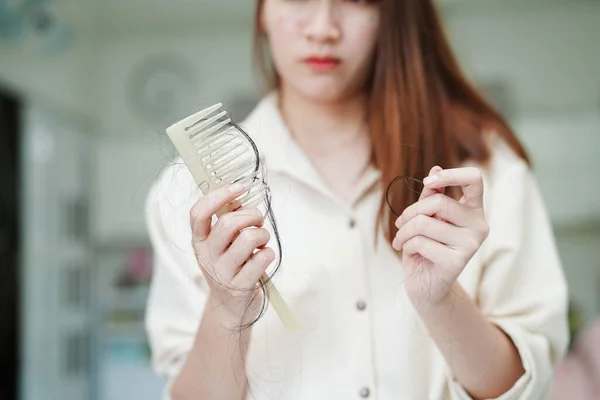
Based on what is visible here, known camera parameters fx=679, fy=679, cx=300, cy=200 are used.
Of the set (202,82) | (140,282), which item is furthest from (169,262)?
(202,82)

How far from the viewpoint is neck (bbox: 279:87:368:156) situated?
496 millimetres

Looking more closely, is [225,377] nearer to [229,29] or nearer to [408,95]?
[408,95]

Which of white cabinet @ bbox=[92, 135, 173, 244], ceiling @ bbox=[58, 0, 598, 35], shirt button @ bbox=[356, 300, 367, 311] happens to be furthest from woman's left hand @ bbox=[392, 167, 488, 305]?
white cabinet @ bbox=[92, 135, 173, 244]

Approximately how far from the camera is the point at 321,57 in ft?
1.46

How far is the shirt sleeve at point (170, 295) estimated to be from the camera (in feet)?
1.67

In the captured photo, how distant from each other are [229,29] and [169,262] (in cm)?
221

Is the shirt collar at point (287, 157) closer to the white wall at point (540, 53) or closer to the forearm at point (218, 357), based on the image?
the forearm at point (218, 357)

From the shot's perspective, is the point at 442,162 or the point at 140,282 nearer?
the point at 442,162

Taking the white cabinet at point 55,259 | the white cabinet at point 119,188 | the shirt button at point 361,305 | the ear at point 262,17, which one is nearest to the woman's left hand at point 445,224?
the shirt button at point 361,305

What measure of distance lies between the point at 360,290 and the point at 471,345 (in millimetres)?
87

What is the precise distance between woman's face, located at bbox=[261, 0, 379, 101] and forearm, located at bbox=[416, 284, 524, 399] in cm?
16

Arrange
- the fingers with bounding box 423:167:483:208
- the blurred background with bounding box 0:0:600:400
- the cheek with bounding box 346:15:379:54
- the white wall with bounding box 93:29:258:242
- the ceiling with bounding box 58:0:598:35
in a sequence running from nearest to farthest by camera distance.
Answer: the fingers with bounding box 423:167:483:208
the cheek with bounding box 346:15:379:54
the blurred background with bounding box 0:0:600:400
the ceiling with bounding box 58:0:598:35
the white wall with bounding box 93:29:258:242

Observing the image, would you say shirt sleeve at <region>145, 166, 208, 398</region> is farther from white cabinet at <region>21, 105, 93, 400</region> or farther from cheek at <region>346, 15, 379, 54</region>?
white cabinet at <region>21, 105, 93, 400</region>

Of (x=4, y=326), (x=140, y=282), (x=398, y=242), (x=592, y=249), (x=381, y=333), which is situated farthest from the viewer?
(x=592, y=249)
